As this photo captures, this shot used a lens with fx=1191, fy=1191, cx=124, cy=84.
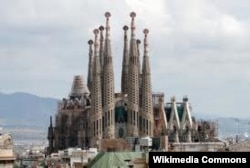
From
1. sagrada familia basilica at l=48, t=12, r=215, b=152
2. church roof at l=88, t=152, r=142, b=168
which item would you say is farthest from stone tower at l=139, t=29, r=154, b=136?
church roof at l=88, t=152, r=142, b=168

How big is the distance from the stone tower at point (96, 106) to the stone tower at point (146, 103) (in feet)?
23.3

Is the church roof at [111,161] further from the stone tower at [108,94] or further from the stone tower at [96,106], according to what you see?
the stone tower at [108,94]

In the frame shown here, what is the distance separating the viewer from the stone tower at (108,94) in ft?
607

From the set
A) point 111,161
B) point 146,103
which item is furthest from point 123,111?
point 111,161

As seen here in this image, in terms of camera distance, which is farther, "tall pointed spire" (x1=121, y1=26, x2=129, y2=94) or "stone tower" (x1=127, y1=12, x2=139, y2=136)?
"tall pointed spire" (x1=121, y1=26, x2=129, y2=94)

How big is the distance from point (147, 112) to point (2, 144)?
134945mm

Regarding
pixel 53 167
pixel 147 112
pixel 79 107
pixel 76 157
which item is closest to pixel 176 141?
pixel 147 112

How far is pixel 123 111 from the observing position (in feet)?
627

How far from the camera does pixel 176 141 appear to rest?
185000 millimetres

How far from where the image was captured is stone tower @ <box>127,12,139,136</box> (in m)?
185

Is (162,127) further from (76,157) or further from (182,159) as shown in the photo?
(182,159)

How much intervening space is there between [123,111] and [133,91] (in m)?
6.68

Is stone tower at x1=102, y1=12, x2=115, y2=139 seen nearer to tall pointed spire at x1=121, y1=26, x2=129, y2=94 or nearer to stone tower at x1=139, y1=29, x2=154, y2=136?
stone tower at x1=139, y1=29, x2=154, y2=136

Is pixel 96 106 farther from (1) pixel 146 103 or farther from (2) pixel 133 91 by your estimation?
(1) pixel 146 103
